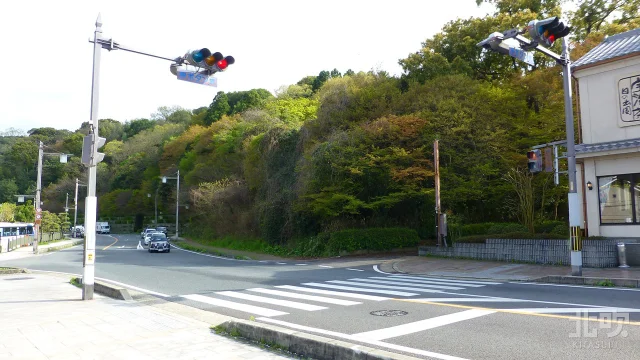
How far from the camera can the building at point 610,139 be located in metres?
17.5

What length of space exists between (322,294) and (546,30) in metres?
8.84

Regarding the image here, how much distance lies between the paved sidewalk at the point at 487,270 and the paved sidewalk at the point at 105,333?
1041 centimetres

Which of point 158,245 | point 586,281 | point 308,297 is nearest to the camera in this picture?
point 308,297

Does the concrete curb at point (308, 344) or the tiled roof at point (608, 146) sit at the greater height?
the tiled roof at point (608, 146)

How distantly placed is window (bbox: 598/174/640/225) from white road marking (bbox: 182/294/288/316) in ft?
48.4

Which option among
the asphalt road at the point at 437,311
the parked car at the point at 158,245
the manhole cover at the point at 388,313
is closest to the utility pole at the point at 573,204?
the asphalt road at the point at 437,311

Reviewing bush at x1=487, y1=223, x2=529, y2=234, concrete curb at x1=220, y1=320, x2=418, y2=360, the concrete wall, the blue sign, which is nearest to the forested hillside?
bush at x1=487, y1=223, x2=529, y2=234

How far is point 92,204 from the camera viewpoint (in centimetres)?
1170

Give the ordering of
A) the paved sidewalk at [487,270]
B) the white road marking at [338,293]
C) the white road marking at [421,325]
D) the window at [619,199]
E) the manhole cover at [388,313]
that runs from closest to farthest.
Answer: the white road marking at [421,325] < the manhole cover at [388,313] < the white road marking at [338,293] < the paved sidewalk at [487,270] < the window at [619,199]

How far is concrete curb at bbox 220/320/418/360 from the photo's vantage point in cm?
538

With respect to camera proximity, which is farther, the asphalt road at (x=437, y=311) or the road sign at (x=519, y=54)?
the road sign at (x=519, y=54)

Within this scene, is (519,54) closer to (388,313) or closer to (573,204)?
(573,204)

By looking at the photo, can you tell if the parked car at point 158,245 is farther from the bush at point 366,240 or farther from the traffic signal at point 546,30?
the traffic signal at point 546,30

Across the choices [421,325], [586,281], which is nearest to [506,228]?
[586,281]
